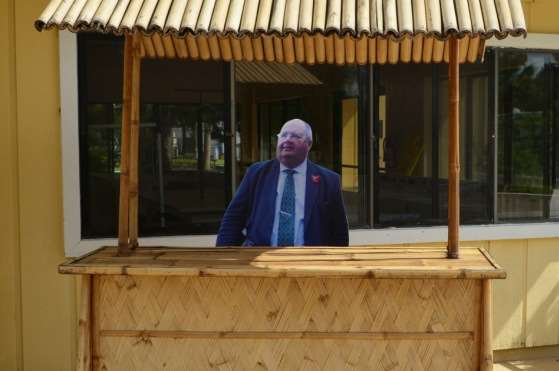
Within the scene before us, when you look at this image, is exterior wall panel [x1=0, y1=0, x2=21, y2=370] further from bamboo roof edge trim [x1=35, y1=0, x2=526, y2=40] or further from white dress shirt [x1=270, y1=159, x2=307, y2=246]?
white dress shirt [x1=270, y1=159, x2=307, y2=246]

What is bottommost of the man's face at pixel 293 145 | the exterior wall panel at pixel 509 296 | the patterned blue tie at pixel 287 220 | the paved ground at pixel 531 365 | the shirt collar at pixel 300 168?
the paved ground at pixel 531 365

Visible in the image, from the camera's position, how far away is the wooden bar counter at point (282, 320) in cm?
299

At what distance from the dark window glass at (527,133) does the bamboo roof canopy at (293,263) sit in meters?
2.08

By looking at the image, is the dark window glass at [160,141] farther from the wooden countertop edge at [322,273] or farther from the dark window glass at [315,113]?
the wooden countertop edge at [322,273]

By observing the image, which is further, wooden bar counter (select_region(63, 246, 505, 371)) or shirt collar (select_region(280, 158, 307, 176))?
shirt collar (select_region(280, 158, 307, 176))

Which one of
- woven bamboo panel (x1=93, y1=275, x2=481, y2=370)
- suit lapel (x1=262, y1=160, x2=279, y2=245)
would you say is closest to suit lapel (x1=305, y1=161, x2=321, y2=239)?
suit lapel (x1=262, y1=160, x2=279, y2=245)

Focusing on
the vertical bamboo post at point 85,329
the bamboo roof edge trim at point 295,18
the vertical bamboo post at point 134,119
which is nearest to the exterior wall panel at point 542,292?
the bamboo roof edge trim at point 295,18

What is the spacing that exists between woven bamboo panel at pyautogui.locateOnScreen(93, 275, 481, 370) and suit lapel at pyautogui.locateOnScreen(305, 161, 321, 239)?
71cm

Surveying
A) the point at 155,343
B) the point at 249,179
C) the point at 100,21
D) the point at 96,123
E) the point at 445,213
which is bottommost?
the point at 155,343

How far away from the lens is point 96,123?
14.7ft

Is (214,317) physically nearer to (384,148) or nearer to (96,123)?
(96,123)

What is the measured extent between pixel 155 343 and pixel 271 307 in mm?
540

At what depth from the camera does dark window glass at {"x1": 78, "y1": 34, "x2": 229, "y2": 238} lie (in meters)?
4.48

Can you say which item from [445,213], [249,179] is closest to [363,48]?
[249,179]
